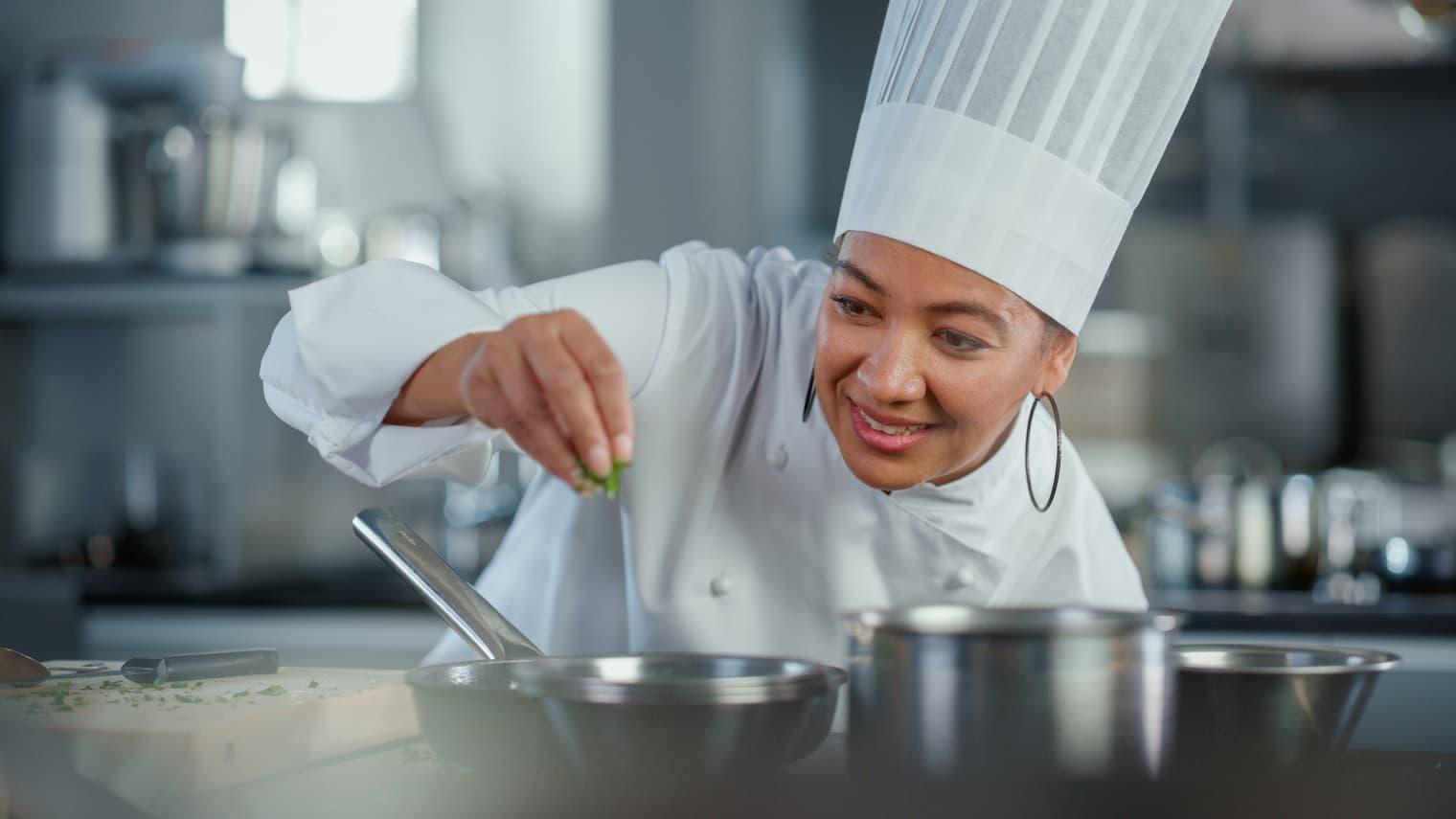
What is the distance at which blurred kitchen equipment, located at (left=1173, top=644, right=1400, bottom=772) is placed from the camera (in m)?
0.75

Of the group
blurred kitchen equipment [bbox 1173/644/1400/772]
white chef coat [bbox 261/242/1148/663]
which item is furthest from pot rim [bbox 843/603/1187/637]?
white chef coat [bbox 261/242/1148/663]

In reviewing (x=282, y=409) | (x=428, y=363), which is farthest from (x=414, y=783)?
(x=282, y=409)

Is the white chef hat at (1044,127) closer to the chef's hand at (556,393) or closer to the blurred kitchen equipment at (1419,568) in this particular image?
the chef's hand at (556,393)

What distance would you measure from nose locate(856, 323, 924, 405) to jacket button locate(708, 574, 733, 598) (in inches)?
11.6

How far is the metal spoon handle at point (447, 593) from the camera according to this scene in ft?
2.92

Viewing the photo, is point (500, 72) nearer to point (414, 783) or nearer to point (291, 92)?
point (291, 92)

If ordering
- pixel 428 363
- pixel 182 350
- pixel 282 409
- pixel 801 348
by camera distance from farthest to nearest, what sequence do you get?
pixel 182 350 → pixel 801 348 → pixel 282 409 → pixel 428 363

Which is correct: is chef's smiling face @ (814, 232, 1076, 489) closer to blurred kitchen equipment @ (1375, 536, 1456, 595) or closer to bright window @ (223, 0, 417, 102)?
blurred kitchen equipment @ (1375, 536, 1456, 595)

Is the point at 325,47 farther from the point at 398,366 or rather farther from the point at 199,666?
A: the point at 199,666

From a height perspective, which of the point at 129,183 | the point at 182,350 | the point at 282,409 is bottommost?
the point at 282,409

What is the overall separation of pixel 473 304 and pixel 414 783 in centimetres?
43

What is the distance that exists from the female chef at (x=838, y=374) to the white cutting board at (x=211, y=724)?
187mm

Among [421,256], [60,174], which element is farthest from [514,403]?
[60,174]

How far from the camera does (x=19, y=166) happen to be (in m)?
3.20
